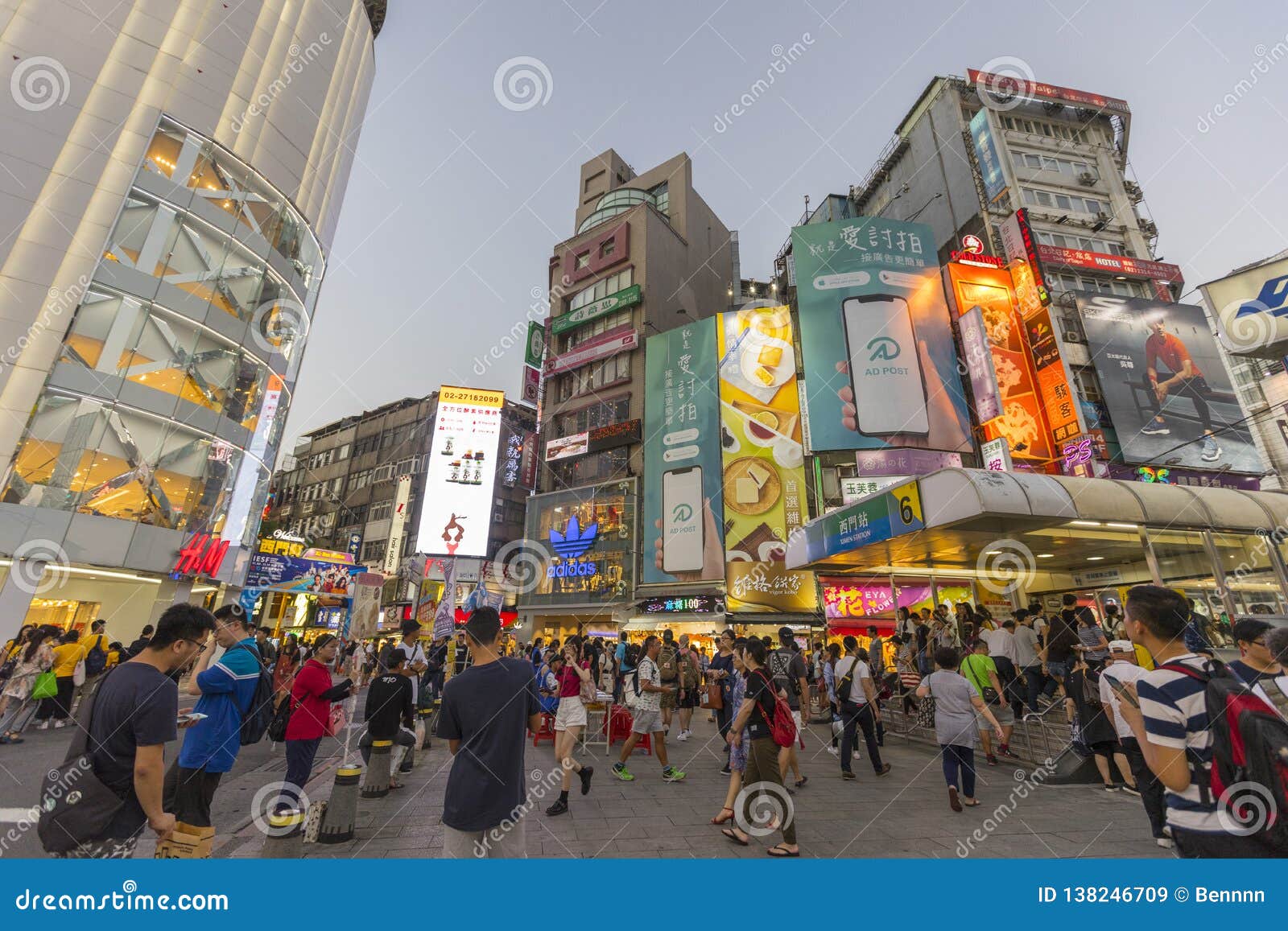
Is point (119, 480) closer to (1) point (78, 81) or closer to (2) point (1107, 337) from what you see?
(1) point (78, 81)

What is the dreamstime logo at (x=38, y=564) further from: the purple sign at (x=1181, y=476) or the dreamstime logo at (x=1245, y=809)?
the purple sign at (x=1181, y=476)

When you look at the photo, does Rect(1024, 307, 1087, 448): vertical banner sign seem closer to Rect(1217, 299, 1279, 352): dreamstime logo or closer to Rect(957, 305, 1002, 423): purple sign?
Rect(957, 305, 1002, 423): purple sign

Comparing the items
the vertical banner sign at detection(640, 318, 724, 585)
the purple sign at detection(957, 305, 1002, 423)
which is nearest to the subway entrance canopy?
the purple sign at detection(957, 305, 1002, 423)

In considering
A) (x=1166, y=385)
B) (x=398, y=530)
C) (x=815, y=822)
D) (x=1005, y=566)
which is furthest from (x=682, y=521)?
(x=398, y=530)

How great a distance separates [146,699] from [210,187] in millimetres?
29582

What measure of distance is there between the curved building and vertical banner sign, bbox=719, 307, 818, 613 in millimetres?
22678

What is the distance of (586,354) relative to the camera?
1538 inches

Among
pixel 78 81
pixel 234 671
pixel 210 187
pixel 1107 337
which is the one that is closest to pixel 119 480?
pixel 210 187

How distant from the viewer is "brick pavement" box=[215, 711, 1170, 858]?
17.9 ft

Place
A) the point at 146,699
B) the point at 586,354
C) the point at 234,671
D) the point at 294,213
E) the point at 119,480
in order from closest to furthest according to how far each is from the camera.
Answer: the point at 146,699, the point at 234,671, the point at 119,480, the point at 294,213, the point at 586,354

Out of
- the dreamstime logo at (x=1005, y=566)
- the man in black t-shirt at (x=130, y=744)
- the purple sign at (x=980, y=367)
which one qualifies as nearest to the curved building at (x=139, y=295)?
the man in black t-shirt at (x=130, y=744)

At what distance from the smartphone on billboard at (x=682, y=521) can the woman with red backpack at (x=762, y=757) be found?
75.9 ft

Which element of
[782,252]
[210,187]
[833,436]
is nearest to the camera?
[210,187]

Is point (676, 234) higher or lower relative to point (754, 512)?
higher
